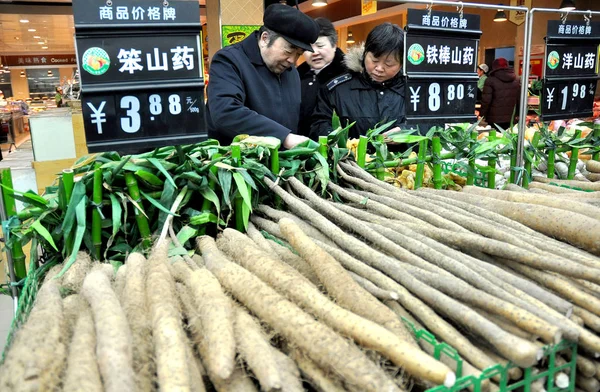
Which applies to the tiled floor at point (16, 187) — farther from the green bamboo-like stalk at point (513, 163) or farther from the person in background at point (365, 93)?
the green bamboo-like stalk at point (513, 163)

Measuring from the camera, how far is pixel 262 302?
3.58ft

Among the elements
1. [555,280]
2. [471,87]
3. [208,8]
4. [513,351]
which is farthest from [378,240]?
[208,8]

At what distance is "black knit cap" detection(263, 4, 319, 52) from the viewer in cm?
237

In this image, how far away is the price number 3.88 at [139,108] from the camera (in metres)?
1.69

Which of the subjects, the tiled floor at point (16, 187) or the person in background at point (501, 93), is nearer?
the tiled floor at point (16, 187)

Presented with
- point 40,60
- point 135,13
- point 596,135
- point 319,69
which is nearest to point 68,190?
point 135,13

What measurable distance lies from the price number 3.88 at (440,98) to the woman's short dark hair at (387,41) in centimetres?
36

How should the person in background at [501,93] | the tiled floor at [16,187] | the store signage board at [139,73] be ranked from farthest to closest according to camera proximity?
the person in background at [501,93], the tiled floor at [16,187], the store signage board at [139,73]

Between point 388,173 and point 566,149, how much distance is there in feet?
3.42

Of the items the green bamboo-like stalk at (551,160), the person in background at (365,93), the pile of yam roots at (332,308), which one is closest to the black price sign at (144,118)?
the pile of yam roots at (332,308)

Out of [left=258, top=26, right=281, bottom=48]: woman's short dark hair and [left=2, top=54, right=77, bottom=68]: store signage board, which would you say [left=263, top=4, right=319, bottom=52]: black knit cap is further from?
[left=2, top=54, right=77, bottom=68]: store signage board

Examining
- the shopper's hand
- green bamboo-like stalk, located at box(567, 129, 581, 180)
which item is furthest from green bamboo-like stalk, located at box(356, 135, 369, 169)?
green bamboo-like stalk, located at box(567, 129, 581, 180)

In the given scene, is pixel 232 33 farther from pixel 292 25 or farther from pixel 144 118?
pixel 144 118

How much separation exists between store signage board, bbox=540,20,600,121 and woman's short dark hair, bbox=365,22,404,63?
2.48ft
